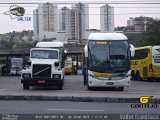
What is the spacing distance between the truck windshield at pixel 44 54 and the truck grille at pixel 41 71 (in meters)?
1.36

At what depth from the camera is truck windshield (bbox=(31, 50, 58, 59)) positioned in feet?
80.2

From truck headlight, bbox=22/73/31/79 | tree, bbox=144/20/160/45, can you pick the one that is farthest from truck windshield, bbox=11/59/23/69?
truck headlight, bbox=22/73/31/79

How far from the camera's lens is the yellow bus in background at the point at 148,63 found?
35312mm

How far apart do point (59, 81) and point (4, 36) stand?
77.4m

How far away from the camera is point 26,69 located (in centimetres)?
2338

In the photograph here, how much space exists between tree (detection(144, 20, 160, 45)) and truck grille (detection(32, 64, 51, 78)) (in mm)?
40249

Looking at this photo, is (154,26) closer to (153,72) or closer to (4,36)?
(153,72)

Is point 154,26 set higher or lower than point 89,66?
higher

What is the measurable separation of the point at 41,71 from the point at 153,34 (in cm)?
4248

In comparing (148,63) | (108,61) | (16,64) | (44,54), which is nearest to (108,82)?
(108,61)

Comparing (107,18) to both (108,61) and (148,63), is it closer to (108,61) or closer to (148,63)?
(148,63)

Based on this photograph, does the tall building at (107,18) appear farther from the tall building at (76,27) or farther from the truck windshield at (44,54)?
the truck windshield at (44,54)

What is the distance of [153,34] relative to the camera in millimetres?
63344

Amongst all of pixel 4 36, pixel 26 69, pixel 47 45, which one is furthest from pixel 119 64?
pixel 4 36
